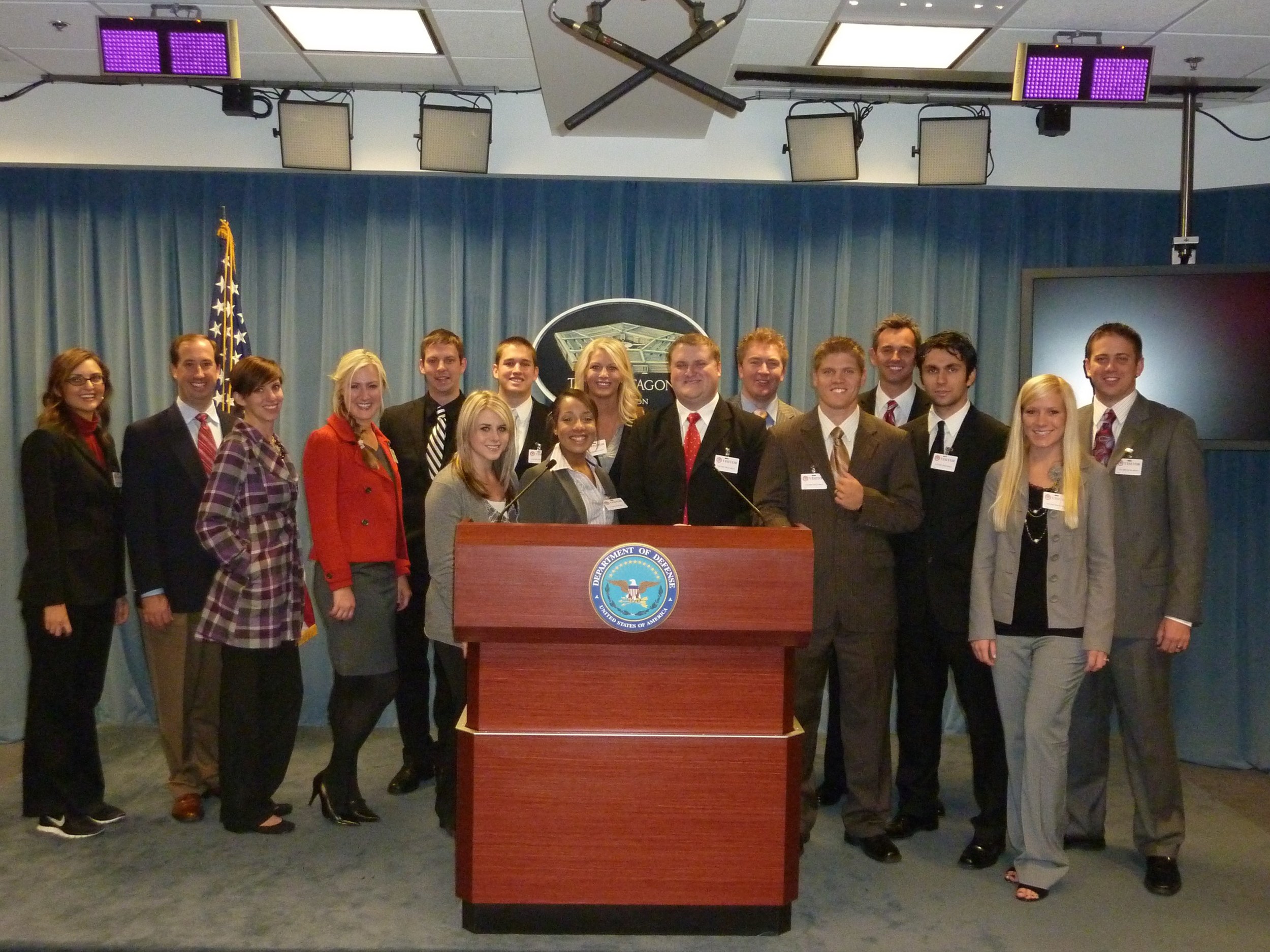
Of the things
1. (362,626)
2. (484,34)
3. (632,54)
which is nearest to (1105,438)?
(632,54)

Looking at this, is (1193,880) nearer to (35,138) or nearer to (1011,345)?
(1011,345)

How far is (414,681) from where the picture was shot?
4.45 metres

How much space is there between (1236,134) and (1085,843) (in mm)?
3714

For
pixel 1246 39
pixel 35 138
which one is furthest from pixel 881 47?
pixel 35 138

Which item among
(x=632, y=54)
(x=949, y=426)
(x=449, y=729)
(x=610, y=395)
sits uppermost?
(x=632, y=54)

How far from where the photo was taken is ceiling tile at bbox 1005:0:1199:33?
4066 mm

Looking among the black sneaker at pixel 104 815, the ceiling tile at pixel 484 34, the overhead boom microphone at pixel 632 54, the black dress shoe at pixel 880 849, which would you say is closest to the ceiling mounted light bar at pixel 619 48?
the overhead boom microphone at pixel 632 54

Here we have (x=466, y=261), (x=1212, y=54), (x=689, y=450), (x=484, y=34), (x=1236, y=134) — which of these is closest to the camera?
(x=689, y=450)

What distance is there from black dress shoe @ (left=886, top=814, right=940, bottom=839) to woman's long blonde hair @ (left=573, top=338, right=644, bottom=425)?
181cm

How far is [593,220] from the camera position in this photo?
18.4 ft

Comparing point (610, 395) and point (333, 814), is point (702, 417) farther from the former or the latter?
point (333, 814)

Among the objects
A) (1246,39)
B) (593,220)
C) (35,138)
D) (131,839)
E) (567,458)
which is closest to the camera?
(567,458)

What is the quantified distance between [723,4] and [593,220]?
70.9 inches

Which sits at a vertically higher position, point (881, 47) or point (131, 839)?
point (881, 47)
